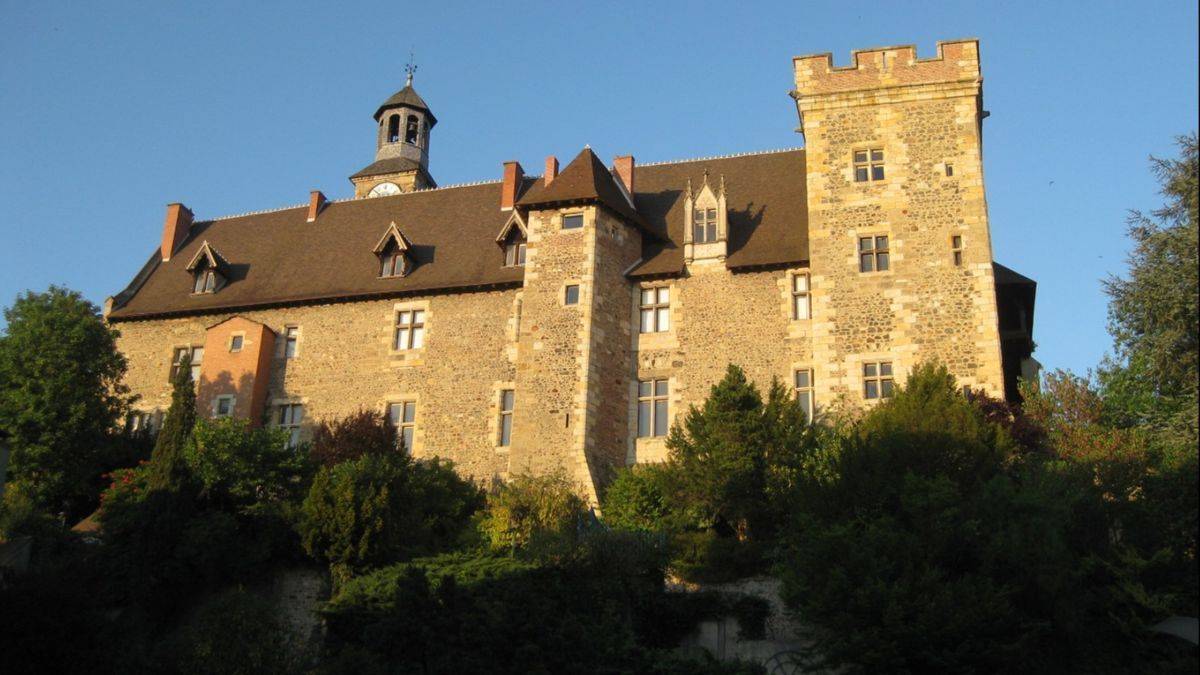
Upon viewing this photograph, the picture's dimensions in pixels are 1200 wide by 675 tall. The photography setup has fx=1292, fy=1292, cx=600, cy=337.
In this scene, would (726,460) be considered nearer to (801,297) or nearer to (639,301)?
(801,297)

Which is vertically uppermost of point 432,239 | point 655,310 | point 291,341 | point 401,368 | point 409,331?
point 432,239

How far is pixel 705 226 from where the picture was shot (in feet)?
105

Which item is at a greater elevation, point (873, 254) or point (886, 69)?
point (886, 69)

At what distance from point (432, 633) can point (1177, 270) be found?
49.4ft

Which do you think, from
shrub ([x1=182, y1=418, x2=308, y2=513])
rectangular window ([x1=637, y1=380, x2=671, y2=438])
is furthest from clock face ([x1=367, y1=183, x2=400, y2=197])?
shrub ([x1=182, y1=418, x2=308, y2=513])

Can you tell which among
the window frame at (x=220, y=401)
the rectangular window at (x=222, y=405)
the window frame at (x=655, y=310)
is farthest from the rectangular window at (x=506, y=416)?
the rectangular window at (x=222, y=405)

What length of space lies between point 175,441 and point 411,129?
25372mm

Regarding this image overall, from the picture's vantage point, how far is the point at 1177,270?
2395cm

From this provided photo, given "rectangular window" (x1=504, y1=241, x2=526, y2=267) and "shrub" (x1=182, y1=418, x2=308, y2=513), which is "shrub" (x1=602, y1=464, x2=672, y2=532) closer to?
"shrub" (x1=182, y1=418, x2=308, y2=513)

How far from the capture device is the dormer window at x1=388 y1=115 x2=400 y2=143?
50556mm

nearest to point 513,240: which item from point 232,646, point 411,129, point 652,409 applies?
point 652,409

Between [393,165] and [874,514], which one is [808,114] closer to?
[874,514]

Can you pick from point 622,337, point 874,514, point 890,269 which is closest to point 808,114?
point 890,269

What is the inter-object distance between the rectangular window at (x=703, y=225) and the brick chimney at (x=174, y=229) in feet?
56.5
